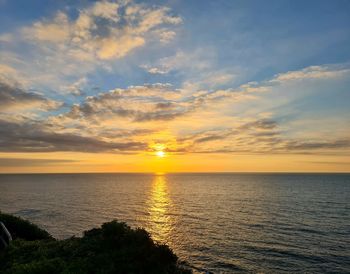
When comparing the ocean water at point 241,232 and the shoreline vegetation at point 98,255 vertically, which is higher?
the shoreline vegetation at point 98,255

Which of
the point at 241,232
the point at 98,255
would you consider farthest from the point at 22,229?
the point at 241,232

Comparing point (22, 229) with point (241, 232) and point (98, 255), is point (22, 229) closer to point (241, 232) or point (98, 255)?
point (98, 255)

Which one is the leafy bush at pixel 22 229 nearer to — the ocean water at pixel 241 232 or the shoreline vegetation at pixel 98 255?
the shoreline vegetation at pixel 98 255

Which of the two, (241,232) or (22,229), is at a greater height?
(22,229)

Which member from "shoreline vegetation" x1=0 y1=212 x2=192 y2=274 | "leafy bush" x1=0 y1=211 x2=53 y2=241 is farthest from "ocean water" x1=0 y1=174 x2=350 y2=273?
"leafy bush" x1=0 y1=211 x2=53 y2=241

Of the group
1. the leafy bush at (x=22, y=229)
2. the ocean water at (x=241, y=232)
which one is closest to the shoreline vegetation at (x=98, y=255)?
the leafy bush at (x=22, y=229)

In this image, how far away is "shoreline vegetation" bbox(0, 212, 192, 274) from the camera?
21.8 m

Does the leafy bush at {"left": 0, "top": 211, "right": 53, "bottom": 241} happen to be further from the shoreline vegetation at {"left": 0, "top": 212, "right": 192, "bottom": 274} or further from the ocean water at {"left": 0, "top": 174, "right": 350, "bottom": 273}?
the ocean water at {"left": 0, "top": 174, "right": 350, "bottom": 273}

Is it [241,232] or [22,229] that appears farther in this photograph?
[241,232]

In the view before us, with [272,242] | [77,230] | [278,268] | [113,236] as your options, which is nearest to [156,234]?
[77,230]

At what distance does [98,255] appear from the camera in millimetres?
24516

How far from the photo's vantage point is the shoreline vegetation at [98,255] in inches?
859

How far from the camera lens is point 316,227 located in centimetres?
6109

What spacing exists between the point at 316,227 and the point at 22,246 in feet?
185
